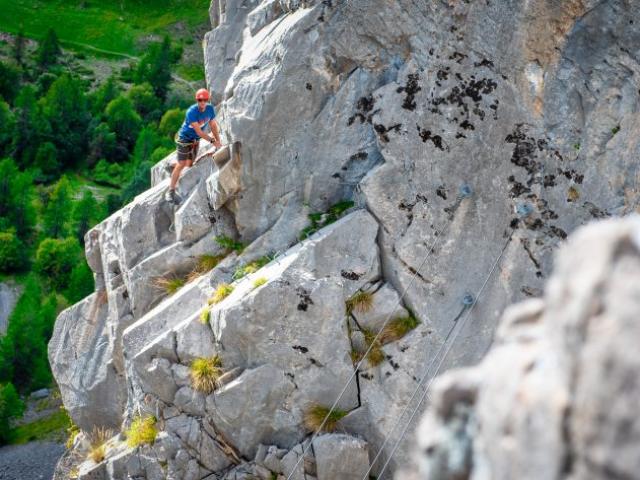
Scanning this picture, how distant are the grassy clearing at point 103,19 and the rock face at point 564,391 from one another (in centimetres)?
12280

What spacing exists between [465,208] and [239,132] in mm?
6181

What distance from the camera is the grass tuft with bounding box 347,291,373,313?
20.5 metres

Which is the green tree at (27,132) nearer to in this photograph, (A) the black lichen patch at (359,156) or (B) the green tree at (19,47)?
(B) the green tree at (19,47)

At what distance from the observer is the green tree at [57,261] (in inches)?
2879

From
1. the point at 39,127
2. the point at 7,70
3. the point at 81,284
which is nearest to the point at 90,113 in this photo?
the point at 39,127

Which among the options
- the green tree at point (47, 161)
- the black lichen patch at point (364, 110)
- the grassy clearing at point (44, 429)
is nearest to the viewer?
the black lichen patch at point (364, 110)

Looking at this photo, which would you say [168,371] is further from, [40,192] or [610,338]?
[40,192]

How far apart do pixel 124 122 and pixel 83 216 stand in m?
21.9

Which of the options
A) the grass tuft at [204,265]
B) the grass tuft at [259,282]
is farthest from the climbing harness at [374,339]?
the grass tuft at [204,265]

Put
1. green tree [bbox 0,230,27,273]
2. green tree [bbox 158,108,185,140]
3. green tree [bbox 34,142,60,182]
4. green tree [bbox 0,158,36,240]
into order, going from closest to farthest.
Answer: green tree [bbox 0,230,27,273] < green tree [bbox 0,158,36,240] < green tree [bbox 34,142,60,182] < green tree [bbox 158,108,185,140]

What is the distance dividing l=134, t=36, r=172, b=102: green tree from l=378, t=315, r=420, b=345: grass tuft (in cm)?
9407

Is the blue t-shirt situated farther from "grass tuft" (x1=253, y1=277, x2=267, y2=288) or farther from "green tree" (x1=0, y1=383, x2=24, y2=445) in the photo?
"green tree" (x1=0, y1=383, x2=24, y2=445)

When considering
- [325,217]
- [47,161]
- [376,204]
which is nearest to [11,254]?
[47,161]

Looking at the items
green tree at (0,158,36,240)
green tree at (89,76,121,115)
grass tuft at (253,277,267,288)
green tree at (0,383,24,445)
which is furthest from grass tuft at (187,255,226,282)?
green tree at (89,76,121,115)
